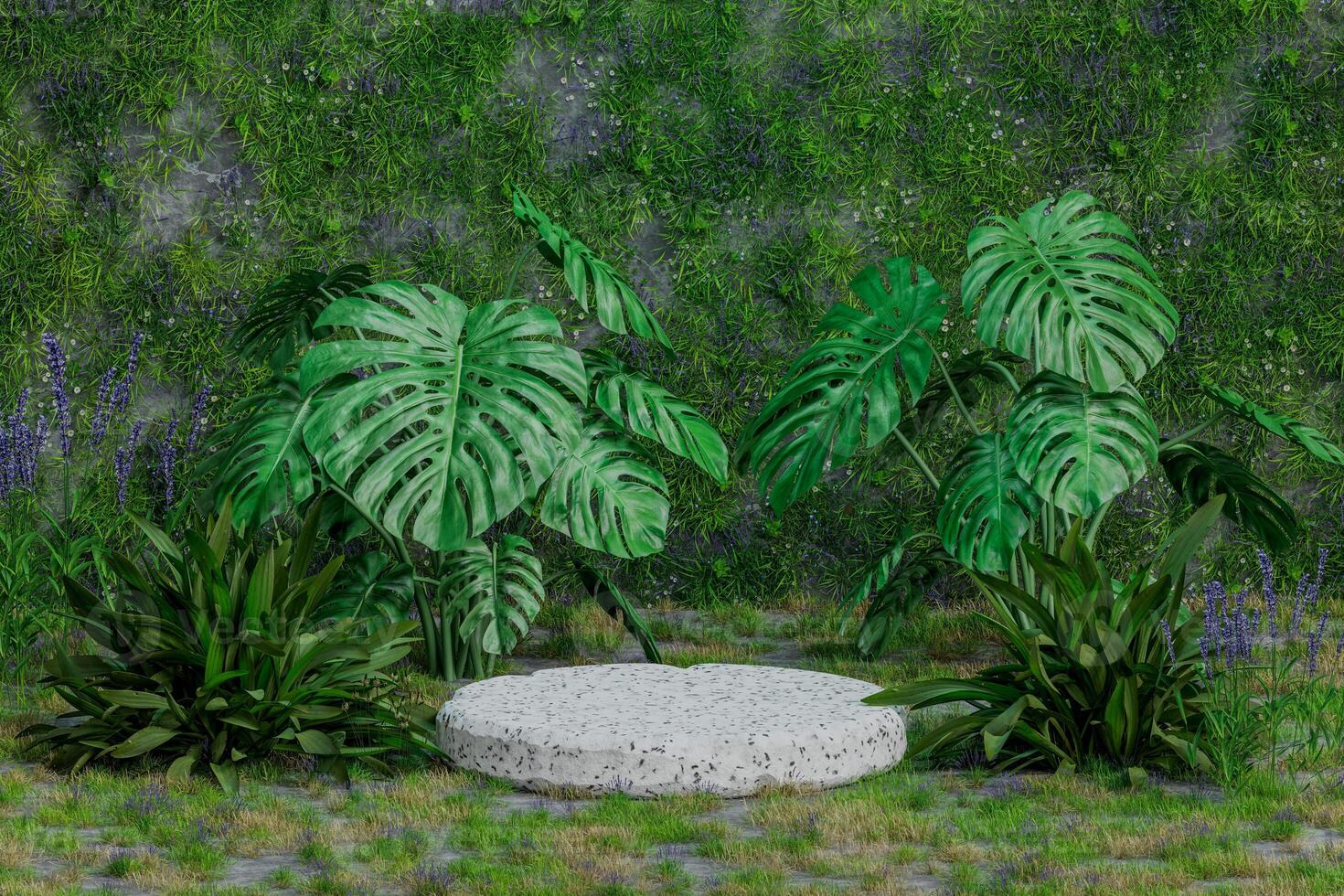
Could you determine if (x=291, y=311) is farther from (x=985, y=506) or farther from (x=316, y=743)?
(x=985, y=506)

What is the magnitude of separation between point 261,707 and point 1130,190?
443 cm

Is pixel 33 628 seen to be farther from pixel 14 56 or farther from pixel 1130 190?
pixel 1130 190

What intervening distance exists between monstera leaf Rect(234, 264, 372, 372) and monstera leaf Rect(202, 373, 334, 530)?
49 centimetres

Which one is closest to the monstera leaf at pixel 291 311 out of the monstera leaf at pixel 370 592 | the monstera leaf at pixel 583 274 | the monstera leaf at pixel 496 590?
the monstera leaf at pixel 583 274

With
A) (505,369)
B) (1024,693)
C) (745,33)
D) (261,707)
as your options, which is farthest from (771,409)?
(745,33)

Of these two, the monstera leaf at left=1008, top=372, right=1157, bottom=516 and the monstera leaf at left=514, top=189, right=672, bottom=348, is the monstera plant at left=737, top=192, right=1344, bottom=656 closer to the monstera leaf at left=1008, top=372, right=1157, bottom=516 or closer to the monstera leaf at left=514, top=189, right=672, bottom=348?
the monstera leaf at left=1008, top=372, right=1157, bottom=516

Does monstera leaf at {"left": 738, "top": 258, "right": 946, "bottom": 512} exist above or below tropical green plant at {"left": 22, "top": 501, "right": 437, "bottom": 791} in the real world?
above

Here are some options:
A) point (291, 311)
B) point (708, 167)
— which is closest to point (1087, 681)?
point (291, 311)

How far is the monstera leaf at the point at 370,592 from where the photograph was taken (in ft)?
16.5

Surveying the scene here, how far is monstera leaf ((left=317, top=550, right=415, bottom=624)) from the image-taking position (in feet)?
16.5

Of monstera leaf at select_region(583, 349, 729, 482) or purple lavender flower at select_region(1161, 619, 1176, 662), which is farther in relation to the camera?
monstera leaf at select_region(583, 349, 729, 482)

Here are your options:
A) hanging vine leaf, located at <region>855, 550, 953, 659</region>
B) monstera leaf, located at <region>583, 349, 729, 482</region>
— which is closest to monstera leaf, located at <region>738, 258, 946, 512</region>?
monstera leaf, located at <region>583, 349, 729, 482</region>

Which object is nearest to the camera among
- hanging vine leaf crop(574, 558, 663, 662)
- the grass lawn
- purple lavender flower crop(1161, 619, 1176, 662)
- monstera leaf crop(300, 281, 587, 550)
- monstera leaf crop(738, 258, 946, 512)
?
the grass lawn

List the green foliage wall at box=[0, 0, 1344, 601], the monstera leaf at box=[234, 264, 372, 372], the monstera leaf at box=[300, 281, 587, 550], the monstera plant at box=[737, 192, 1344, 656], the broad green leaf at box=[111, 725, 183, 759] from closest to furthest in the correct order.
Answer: the broad green leaf at box=[111, 725, 183, 759], the monstera leaf at box=[300, 281, 587, 550], the monstera plant at box=[737, 192, 1344, 656], the monstera leaf at box=[234, 264, 372, 372], the green foliage wall at box=[0, 0, 1344, 601]
